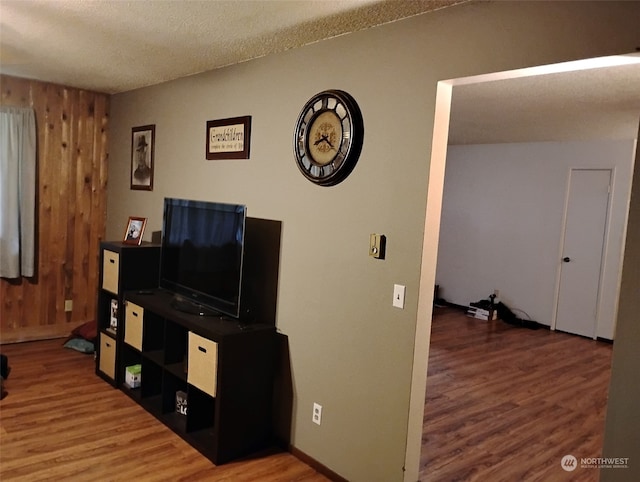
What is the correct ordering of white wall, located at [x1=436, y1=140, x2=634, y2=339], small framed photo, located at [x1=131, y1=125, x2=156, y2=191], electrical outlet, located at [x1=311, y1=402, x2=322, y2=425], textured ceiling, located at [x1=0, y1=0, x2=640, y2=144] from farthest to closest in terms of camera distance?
white wall, located at [x1=436, y1=140, x2=634, y2=339] → small framed photo, located at [x1=131, y1=125, x2=156, y2=191] → electrical outlet, located at [x1=311, y1=402, x2=322, y2=425] → textured ceiling, located at [x1=0, y1=0, x2=640, y2=144]

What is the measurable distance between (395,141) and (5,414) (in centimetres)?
292

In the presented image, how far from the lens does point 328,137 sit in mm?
2697

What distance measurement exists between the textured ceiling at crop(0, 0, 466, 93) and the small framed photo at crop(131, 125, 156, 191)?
65 cm

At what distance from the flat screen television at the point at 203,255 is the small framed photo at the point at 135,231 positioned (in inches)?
17.6

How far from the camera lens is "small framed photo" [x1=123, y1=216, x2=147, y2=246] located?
3.91 m

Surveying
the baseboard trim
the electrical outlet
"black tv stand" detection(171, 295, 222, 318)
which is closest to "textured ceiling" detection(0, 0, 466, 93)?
"black tv stand" detection(171, 295, 222, 318)

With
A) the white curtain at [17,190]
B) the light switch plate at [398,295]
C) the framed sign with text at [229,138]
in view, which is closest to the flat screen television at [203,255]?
the framed sign with text at [229,138]

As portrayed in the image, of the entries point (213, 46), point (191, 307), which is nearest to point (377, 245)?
point (191, 307)

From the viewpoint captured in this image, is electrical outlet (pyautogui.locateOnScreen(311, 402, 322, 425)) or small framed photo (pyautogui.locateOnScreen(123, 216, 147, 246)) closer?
electrical outlet (pyautogui.locateOnScreen(311, 402, 322, 425))

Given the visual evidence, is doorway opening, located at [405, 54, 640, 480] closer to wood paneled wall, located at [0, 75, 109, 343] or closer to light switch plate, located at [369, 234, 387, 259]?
light switch plate, located at [369, 234, 387, 259]

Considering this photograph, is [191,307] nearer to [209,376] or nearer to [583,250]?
[209,376]

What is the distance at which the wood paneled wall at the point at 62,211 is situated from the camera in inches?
180

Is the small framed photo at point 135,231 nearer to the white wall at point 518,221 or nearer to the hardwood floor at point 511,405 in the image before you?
the hardwood floor at point 511,405

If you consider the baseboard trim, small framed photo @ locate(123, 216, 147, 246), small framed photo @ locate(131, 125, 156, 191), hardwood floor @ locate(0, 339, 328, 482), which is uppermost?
small framed photo @ locate(131, 125, 156, 191)
